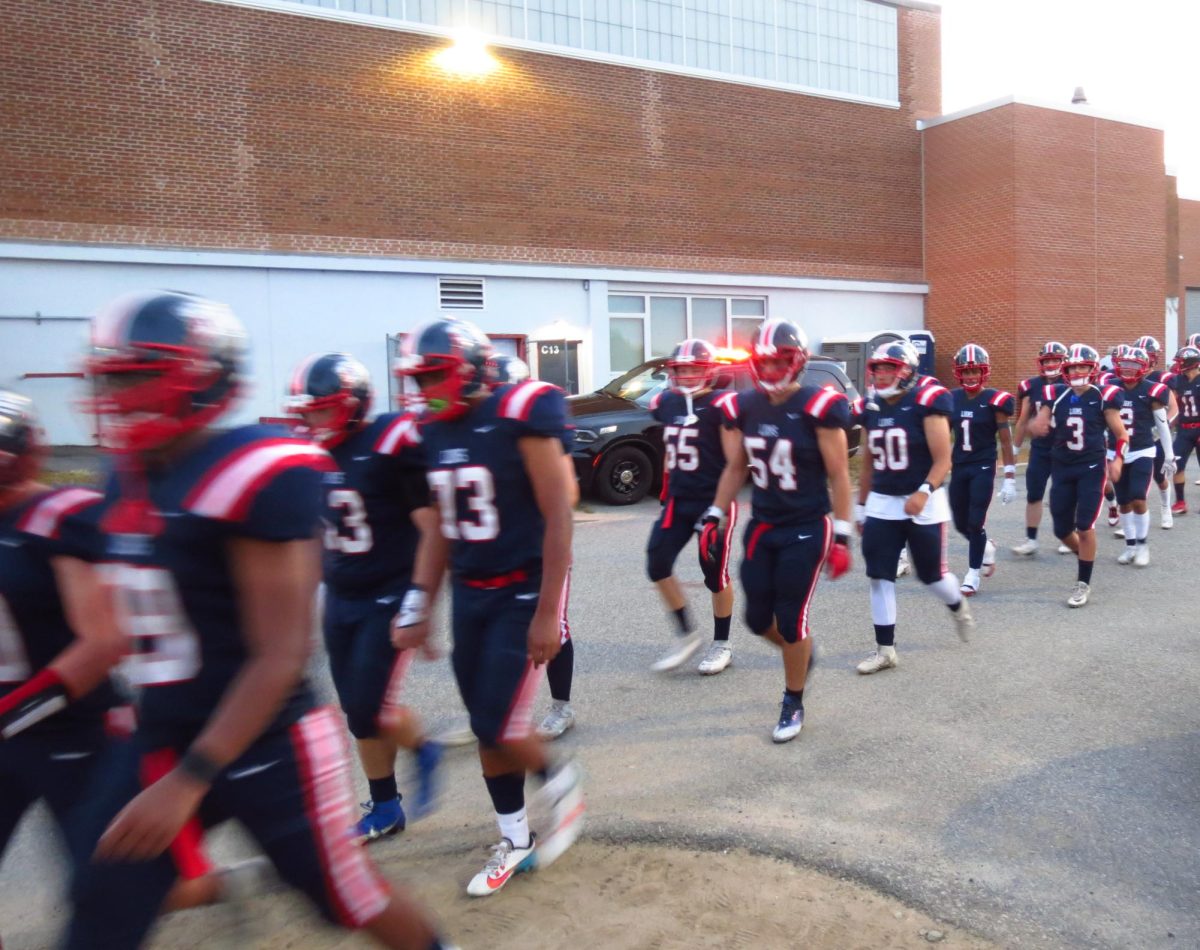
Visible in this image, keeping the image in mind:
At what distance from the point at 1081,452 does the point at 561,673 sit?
5207mm

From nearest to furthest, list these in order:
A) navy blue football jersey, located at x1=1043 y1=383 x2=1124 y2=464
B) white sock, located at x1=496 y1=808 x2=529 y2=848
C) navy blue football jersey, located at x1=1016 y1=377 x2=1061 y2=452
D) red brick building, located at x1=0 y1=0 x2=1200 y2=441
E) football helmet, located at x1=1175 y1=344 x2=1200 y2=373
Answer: white sock, located at x1=496 y1=808 x2=529 y2=848 < navy blue football jersey, located at x1=1043 y1=383 x2=1124 y2=464 < navy blue football jersey, located at x1=1016 y1=377 x2=1061 y2=452 < football helmet, located at x1=1175 y1=344 x2=1200 y2=373 < red brick building, located at x1=0 y1=0 x2=1200 y2=441

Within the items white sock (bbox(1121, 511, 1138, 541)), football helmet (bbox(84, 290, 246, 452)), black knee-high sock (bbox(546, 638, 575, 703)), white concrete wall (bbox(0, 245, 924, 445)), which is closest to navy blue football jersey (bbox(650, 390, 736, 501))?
black knee-high sock (bbox(546, 638, 575, 703))

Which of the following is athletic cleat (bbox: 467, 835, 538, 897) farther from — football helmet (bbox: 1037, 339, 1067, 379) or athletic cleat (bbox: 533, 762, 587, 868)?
football helmet (bbox: 1037, 339, 1067, 379)

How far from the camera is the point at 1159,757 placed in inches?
191

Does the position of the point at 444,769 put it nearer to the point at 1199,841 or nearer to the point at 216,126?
the point at 1199,841

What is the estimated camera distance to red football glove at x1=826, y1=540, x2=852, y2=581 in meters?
5.09

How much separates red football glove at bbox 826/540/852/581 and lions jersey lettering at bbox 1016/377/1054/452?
4932 millimetres

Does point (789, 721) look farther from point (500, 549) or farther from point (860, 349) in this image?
point (860, 349)

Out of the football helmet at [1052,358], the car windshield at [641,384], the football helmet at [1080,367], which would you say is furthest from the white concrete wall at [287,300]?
the football helmet at [1080,367]

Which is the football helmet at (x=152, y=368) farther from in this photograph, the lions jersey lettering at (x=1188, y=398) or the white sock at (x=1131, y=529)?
the lions jersey lettering at (x=1188, y=398)

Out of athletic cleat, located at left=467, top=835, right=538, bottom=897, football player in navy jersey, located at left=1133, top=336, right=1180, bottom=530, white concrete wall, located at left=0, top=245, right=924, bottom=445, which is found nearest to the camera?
athletic cleat, located at left=467, top=835, right=538, bottom=897

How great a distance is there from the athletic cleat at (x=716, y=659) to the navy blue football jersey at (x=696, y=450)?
37.6 inches

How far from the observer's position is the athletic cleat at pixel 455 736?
17.1 feet

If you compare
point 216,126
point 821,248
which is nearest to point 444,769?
point 216,126
